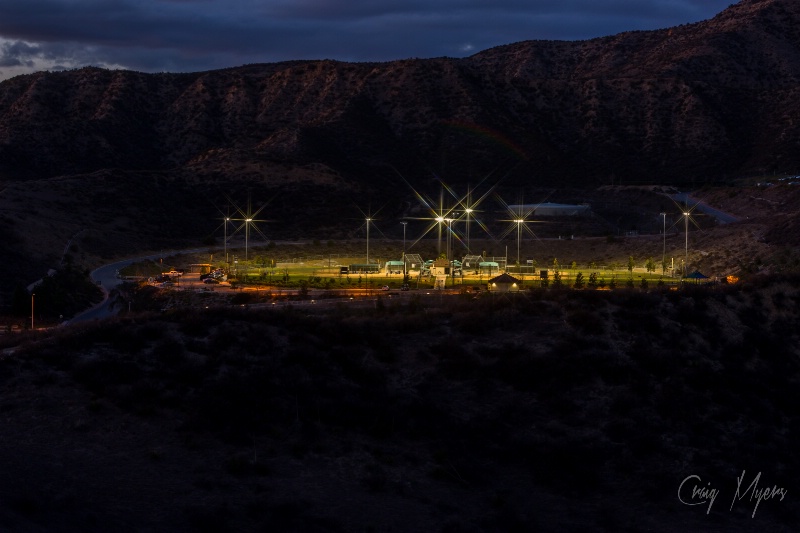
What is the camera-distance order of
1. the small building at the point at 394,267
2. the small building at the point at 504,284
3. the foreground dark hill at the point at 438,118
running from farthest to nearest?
1. the foreground dark hill at the point at 438,118
2. the small building at the point at 394,267
3. the small building at the point at 504,284

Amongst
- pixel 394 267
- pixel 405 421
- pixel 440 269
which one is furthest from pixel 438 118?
pixel 405 421

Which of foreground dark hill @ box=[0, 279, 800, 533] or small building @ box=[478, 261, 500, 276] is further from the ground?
small building @ box=[478, 261, 500, 276]

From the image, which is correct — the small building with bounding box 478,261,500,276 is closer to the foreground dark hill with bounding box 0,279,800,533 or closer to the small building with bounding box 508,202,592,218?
the foreground dark hill with bounding box 0,279,800,533

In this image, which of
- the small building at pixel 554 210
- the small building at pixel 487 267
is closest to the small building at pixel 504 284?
the small building at pixel 487 267

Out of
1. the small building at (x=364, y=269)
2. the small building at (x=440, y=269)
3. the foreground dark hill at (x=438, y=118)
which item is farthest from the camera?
the foreground dark hill at (x=438, y=118)

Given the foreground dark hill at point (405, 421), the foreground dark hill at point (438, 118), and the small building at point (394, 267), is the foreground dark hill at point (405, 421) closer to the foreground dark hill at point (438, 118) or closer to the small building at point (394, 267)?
the small building at point (394, 267)

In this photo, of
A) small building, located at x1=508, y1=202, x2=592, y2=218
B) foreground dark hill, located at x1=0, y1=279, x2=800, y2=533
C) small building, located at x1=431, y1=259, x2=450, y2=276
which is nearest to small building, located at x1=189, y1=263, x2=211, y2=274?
small building, located at x1=431, y1=259, x2=450, y2=276

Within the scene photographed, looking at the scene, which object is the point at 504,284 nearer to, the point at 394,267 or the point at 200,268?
the point at 394,267
